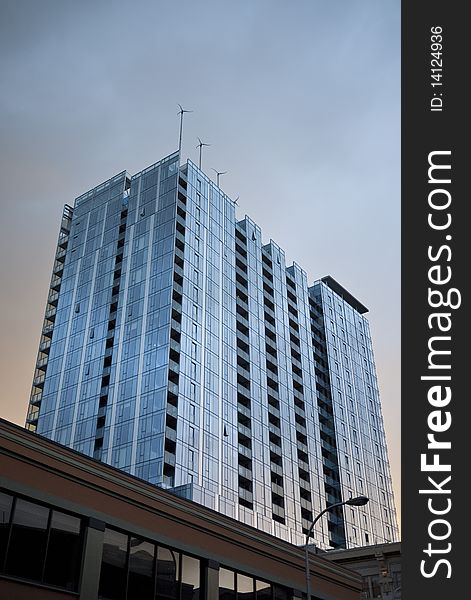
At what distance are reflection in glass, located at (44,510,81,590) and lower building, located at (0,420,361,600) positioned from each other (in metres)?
0.03

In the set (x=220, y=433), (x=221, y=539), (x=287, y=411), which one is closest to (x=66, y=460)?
(x=221, y=539)

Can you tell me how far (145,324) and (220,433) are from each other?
50.7 ft

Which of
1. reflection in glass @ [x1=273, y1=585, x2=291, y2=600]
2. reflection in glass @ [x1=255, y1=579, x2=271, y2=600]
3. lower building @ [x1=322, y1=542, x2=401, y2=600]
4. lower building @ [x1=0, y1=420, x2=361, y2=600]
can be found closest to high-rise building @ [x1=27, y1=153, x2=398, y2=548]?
lower building @ [x1=322, y1=542, x2=401, y2=600]

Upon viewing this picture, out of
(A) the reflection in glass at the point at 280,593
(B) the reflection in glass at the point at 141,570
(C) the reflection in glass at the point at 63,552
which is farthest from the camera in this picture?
(A) the reflection in glass at the point at 280,593

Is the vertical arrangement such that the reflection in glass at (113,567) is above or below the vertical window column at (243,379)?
below

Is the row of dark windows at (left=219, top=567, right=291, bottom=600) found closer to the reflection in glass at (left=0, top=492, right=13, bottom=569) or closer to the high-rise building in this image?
the reflection in glass at (left=0, top=492, right=13, bottom=569)

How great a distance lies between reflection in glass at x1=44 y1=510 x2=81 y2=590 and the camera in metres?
21.2

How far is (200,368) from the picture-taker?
8094 centimetres

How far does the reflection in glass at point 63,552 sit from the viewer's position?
21220 millimetres

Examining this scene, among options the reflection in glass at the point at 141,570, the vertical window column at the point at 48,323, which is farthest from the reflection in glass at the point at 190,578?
the vertical window column at the point at 48,323

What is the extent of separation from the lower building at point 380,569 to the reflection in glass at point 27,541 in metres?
39.1

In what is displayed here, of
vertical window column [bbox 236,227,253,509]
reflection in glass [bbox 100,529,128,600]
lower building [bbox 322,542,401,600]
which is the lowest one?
reflection in glass [bbox 100,529,128,600]

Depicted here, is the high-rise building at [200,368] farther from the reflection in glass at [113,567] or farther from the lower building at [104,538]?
the reflection in glass at [113,567]

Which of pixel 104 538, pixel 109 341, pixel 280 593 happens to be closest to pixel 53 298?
pixel 109 341
